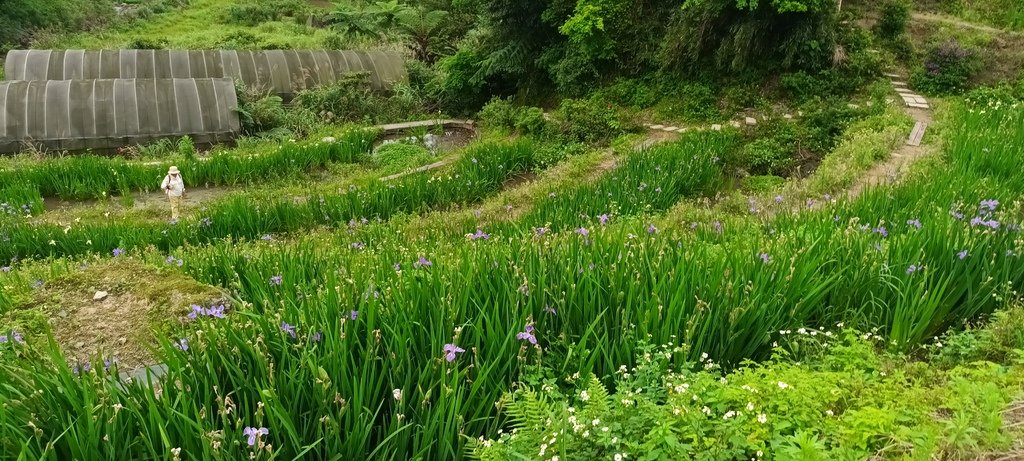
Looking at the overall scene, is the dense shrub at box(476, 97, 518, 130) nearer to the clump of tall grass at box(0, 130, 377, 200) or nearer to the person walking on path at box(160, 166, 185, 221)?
the clump of tall grass at box(0, 130, 377, 200)

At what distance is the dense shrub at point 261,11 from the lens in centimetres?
3069

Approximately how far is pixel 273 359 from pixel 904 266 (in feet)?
10.4

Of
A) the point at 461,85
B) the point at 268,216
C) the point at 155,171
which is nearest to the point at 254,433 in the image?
the point at 268,216

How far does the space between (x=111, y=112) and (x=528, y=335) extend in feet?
46.9

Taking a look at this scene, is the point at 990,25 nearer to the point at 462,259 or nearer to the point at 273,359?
the point at 462,259

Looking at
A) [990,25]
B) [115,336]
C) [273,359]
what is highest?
[990,25]

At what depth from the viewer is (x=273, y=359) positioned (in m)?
2.42

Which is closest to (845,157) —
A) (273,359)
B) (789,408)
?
(789,408)

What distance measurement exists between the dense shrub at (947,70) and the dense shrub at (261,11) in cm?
2842

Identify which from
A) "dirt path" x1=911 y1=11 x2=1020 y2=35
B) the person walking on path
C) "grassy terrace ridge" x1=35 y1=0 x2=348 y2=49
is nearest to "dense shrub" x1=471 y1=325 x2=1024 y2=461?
the person walking on path

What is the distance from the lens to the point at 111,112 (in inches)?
526

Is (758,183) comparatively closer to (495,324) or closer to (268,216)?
(268,216)

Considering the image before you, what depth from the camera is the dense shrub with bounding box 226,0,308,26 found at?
30688 millimetres

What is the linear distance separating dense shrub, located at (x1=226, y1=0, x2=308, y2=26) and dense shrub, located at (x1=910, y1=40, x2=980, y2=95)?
1119 inches
